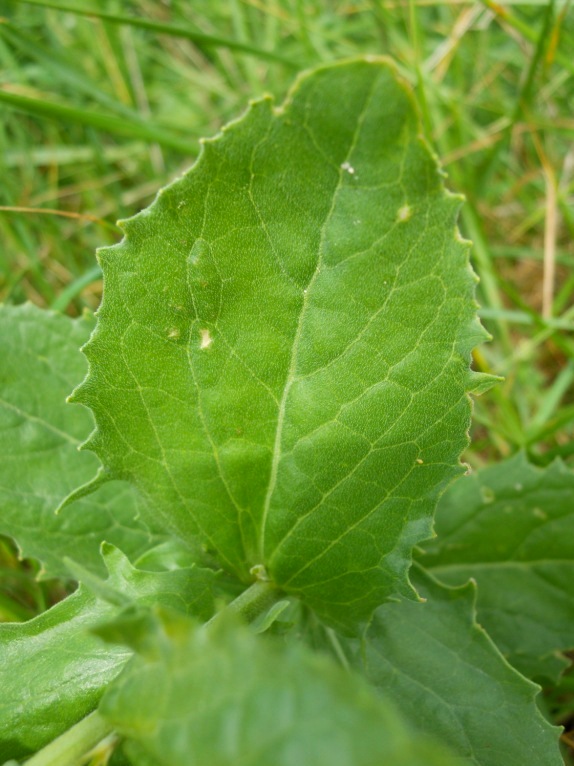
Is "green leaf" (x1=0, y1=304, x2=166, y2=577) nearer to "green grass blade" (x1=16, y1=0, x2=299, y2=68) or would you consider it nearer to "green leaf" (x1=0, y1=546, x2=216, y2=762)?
"green leaf" (x1=0, y1=546, x2=216, y2=762)

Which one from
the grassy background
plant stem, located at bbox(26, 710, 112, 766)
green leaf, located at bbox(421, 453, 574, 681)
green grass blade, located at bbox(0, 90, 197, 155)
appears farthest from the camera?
the grassy background

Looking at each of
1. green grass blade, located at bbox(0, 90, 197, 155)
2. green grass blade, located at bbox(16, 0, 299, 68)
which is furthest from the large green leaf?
Result: green grass blade, located at bbox(16, 0, 299, 68)

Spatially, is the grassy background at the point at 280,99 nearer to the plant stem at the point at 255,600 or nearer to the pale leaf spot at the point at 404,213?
the plant stem at the point at 255,600

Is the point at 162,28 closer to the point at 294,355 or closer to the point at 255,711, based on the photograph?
the point at 294,355

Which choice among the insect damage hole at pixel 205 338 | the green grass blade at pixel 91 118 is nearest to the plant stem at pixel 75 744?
the insect damage hole at pixel 205 338

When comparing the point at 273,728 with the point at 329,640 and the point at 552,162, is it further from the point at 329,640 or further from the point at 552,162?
the point at 552,162

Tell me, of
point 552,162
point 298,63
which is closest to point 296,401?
point 298,63
